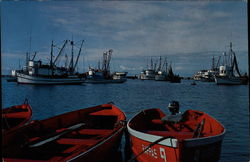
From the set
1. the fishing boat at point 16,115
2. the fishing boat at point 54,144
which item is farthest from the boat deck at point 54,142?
the fishing boat at point 16,115

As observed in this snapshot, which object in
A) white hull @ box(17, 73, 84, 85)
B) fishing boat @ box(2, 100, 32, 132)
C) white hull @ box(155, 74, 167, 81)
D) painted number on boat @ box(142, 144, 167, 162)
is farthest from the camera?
white hull @ box(155, 74, 167, 81)

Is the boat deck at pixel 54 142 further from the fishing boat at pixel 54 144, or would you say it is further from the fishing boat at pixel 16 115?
the fishing boat at pixel 16 115

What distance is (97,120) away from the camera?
1471cm

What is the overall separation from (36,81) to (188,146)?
7971cm

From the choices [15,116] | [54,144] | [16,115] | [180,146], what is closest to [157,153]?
[180,146]

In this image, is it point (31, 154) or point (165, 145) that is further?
point (31, 154)

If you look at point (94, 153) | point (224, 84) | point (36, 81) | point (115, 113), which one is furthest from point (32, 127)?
point (224, 84)

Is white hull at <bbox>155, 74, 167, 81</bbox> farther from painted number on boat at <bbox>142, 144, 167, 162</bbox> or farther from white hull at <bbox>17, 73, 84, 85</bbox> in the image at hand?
painted number on boat at <bbox>142, 144, 167, 162</bbox>

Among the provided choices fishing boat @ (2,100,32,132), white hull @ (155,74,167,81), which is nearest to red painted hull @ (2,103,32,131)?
fishing boat @ (2,100,32,132)

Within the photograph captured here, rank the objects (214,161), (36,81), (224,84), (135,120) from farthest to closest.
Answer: (224,84), (36,81), (135,120), (214,161)

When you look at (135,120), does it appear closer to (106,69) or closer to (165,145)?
(165,145)

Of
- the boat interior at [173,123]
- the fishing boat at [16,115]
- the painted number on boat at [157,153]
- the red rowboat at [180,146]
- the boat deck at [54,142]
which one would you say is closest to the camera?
the red rowboat at [180,146]

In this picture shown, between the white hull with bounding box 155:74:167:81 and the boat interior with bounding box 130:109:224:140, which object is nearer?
the boat interior with bounding box 130:109:224:140

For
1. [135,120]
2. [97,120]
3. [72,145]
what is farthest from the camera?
[97,120]
